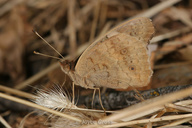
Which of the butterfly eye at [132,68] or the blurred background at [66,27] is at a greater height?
the blurred background at [66,27]

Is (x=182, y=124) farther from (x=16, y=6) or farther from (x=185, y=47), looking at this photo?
(x=16, y=6)

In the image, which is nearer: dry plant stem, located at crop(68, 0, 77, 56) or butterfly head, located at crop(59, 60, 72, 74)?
butterfly head, located at crop(59, 60, 72, 74)

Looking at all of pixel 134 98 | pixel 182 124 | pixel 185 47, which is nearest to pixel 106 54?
pixel 134 98

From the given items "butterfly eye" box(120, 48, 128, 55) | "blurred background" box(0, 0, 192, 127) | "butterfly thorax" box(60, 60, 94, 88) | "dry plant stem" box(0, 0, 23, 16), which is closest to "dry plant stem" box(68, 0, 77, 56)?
"blurred background" box(0, 0, 192, 127)

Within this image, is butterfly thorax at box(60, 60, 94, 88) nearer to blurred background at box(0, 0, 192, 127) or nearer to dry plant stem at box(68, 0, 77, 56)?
blurred background at box(0, 0, 192, 127)

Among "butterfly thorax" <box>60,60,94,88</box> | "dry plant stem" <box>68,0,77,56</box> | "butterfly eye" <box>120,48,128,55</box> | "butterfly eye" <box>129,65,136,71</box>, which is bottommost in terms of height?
"butterfly thorax" <box>60,60,94,88</box>

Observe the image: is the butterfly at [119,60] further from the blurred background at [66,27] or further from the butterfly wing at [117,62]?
the blurred background at [66,27]

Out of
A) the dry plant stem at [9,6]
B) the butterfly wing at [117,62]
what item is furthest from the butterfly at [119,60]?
the dry plant stem at [9,6]

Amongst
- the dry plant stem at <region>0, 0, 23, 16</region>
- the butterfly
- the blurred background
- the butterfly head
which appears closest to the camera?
the butterfly
